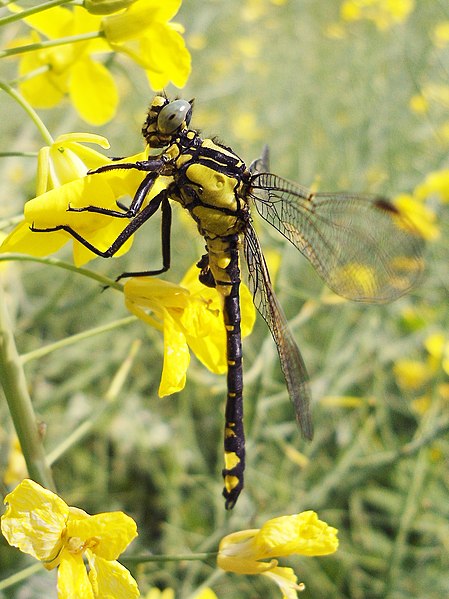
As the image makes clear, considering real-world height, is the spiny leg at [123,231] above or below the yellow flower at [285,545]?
above

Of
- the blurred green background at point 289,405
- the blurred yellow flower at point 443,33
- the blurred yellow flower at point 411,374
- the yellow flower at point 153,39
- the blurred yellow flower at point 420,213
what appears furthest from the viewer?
the blurred yellow flower at point 443,33

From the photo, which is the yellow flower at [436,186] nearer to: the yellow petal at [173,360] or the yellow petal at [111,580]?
the yellow petal at [173,360]

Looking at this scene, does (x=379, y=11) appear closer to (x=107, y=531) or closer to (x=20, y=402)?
(x=20, y=402)

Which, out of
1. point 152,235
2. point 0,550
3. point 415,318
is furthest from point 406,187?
point 0,550

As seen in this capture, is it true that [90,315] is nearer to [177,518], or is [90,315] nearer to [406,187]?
[177,518]

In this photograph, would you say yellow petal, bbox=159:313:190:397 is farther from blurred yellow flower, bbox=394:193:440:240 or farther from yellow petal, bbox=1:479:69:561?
blurred yellow flower, bbox=394:193:440:240

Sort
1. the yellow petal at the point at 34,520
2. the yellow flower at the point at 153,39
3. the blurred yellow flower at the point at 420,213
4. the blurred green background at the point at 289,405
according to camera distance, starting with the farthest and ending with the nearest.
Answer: the blurred yellow flower at the point at 420,213 → the blurred green background at the point at 289,405 → the yellow flower at the point at 153,39 → the yellow petal at the point at 34,520

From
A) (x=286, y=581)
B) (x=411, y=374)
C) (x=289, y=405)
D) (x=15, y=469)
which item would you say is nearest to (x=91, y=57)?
(x=15, y=469)

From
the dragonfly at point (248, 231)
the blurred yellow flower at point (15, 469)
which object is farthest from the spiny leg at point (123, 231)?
the blurred yellow flower at point (15, 469)
